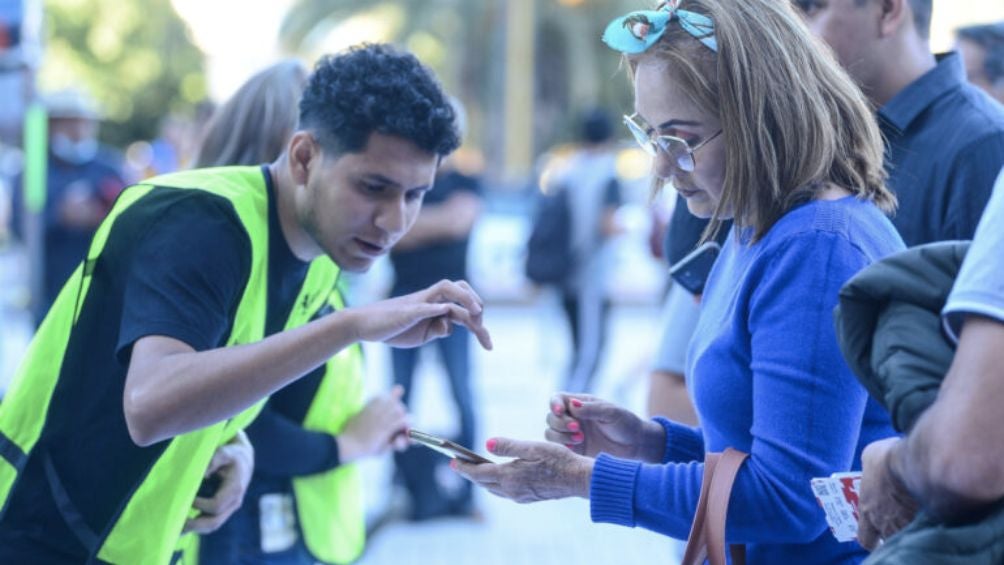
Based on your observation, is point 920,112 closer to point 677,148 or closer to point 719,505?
point 677,148

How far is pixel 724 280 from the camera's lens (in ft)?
7.29

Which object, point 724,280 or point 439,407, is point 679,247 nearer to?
point 724,280

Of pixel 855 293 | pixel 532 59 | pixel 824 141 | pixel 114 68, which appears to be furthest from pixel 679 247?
pixel 114 68

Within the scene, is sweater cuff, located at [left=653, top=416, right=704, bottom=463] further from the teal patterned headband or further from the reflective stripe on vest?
the reflective stripe on vest

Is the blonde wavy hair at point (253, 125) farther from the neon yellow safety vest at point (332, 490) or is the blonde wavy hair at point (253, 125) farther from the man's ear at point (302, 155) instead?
the man's ear at point (302, 155)

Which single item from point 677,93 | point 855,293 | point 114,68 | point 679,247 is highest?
point 677,93

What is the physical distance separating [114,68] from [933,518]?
115 feet

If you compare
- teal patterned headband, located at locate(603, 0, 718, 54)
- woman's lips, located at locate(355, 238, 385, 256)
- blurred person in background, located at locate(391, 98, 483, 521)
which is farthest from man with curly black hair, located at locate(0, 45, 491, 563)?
blurred person in background, located at locate(391, 98, 483, 521)

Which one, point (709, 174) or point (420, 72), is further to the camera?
point (420, 72)

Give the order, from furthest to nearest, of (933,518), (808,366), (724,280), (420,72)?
(420,72)
(724,280)
(808,366)
(933,518)

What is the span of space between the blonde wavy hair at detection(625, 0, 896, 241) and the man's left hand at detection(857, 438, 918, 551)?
1.75ft

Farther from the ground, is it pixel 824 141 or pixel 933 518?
pixel 824 141

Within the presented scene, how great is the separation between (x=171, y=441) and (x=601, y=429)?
32.4 inches

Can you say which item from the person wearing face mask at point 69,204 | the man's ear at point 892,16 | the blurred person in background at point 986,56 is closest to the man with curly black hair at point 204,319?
the man's ear at point 892,16
